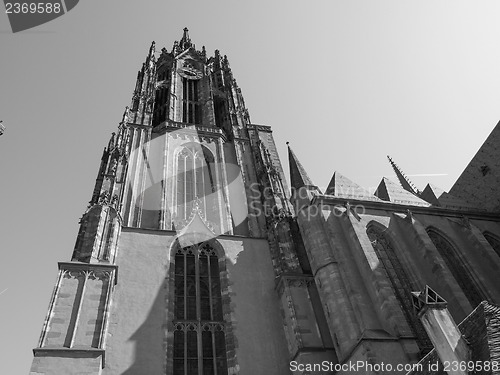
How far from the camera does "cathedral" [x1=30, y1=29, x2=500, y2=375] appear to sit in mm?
10656

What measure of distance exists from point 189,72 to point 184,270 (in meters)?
19.1

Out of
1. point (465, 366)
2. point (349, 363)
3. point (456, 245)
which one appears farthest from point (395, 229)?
point (465, 366)

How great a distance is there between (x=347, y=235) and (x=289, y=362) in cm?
449

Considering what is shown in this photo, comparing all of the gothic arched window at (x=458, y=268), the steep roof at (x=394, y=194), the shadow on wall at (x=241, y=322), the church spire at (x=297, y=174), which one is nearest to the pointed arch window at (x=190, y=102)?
the church spire at (x=297, y=174)

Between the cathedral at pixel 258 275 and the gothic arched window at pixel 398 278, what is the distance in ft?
0.16

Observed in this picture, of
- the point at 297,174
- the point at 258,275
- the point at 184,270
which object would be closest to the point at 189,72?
the point at 297,174

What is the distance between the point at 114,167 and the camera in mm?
16891

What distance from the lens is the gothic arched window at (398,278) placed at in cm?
1225

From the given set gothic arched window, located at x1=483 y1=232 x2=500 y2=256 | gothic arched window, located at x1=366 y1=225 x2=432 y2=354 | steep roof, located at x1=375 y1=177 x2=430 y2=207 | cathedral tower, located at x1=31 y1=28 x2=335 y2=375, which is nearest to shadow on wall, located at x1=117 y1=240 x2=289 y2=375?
cathedral tower, located at x1=31 y1=28 x2=335 y2=375

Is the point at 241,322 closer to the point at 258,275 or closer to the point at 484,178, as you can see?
the point at 258,275

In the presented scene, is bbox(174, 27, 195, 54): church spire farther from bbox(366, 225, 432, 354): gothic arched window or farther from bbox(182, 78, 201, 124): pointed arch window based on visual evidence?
bbox(366, 225, 432, 354): gothic arched window

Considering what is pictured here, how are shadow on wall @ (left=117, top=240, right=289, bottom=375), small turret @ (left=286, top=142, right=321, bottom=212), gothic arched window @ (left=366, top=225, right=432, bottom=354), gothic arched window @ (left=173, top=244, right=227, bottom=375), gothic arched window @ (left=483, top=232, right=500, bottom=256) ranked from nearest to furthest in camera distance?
shadow on wall @ (left=117, top=240, right=289, bottom=375)
gothic arched window @ (left=366, top=225, right=432, bottom=354)
gothic arched window @ (left=173, top=244, right=227, bottom=375)
small turret @ (left=286, top=142, right=321, bottom=212)
gothic arched window @ (left=483, top=232, right=500, bottom=256)

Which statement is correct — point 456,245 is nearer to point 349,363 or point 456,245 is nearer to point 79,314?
point 349,363

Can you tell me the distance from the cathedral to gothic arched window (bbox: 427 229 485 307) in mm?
51
